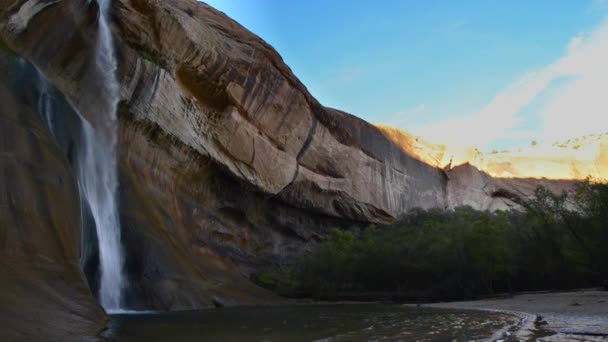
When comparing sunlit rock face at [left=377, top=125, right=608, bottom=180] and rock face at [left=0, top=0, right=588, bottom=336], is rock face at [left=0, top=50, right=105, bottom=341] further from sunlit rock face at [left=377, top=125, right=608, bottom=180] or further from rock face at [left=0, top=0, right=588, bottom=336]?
sunlit rock face at [left=377, top=125, right=608, bottom=180]

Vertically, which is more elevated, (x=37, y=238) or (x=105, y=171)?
(x=105, y=171)

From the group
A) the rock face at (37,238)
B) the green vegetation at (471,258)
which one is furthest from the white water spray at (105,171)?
the green vegetation at (471,258)

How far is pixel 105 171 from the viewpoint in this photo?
1051 inches

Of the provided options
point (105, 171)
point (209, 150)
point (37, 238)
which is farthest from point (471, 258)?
point (37, 238)

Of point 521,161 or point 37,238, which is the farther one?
point 521,161

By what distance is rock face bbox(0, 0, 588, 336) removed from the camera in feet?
86.0

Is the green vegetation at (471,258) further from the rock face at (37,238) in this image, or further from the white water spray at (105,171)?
the rock face at (37,238)

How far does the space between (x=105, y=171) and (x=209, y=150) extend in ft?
43.7

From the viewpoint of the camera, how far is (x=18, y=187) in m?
14.3

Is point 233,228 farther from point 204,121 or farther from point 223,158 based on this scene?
point 204,121

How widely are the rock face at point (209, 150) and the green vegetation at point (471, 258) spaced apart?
5763 millimetres

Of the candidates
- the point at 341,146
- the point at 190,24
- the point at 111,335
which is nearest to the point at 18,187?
the point at 111,335

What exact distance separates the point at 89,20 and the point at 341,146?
1209 inches

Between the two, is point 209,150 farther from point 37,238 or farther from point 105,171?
point 37,238
